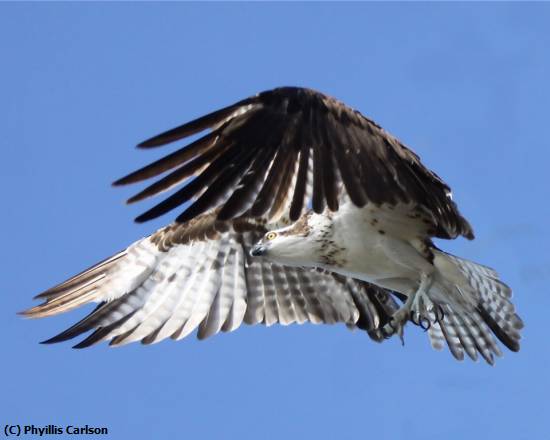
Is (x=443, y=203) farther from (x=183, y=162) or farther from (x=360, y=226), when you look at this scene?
(x=183, y=162)

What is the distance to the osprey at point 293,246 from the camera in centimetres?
802

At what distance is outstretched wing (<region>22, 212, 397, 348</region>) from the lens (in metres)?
10.7

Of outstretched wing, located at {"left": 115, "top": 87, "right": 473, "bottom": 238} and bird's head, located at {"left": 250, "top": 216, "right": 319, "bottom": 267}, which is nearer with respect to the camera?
outstretched wing, located at {"left": 115, "top": 87, "right": 473, "bottom": 238}

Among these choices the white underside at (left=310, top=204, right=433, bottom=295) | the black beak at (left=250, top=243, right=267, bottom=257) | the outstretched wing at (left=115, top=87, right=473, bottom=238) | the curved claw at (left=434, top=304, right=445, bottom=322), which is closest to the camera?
the outstretched wing at (left=115, top=87, right=473, bottom=238)

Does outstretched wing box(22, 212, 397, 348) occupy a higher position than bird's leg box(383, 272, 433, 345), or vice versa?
outstretched wing box(22, 212, 397, 348)

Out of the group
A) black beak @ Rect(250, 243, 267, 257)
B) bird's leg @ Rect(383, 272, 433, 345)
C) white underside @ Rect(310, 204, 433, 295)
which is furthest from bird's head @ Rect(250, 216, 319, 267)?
bird's leg @ Rect(383, 272, 433, 345)

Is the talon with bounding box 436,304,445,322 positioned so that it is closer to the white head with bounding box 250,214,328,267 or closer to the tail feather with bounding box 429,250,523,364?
the tail feather with bounding box 429,250,523,364

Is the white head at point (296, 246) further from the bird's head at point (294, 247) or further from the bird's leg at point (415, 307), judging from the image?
the bird's leg at point (415, 307)

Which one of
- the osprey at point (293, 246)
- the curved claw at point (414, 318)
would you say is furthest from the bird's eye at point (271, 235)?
the curved claw at point (414, 318)

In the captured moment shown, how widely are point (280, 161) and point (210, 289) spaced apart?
296cm

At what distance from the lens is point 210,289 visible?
1093 centimetres

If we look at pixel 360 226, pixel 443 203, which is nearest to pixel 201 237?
pixel 360 226

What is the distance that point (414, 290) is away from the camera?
998 cm

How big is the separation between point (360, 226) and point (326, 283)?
4.72 feet
